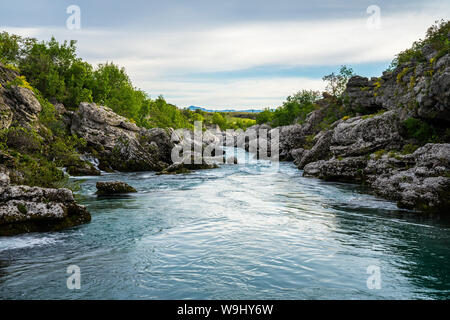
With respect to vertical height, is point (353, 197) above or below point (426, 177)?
below

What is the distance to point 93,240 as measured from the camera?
1270cm

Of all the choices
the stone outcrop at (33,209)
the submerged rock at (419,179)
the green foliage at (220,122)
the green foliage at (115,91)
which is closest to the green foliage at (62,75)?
the green foliage at (115,91)

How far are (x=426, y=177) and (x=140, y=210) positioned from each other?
47.8ft

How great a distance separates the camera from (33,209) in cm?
1307

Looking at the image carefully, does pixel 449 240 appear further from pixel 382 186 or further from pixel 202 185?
pixel 202 185

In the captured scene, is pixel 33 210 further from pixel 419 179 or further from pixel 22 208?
pixel 419 179

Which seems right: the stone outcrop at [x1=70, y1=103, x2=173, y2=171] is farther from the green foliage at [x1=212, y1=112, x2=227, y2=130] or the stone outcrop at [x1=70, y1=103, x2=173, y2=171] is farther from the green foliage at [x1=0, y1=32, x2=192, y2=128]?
the green foliage at [x1=212, y1=112, x2=227, y2=130]

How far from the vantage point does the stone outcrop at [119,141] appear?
38.4 m

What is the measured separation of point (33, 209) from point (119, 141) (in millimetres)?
26825

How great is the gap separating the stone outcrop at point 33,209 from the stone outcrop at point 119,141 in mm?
23643

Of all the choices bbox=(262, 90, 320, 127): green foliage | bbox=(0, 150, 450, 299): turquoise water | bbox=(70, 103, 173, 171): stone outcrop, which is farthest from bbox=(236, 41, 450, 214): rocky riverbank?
bbox=(262, 90, 320, 127): green foliage

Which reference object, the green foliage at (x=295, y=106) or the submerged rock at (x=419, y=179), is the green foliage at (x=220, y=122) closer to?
the green foliage at (x=295, y=106)

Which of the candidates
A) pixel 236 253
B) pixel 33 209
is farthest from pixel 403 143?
pixel 33 209
